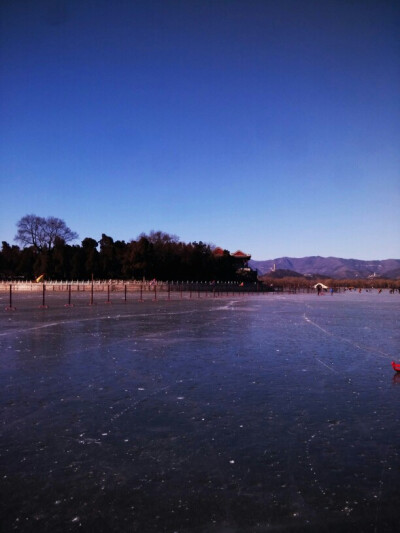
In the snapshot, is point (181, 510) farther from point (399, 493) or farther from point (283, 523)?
point (399, 493)

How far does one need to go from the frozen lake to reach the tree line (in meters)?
70.0

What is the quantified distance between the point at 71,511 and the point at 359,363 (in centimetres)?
816

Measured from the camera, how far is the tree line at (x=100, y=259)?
80.2 metres

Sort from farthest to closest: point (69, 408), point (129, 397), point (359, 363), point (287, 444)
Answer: point (359, 363) < point (129, 397) < point (69, 408) < point (287, 444)

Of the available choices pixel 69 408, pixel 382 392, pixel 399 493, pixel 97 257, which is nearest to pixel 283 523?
pixel 399 493

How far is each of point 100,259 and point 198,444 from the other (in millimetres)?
82976

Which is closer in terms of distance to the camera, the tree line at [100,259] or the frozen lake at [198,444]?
the frozen lake at [198,444]

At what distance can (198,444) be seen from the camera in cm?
482

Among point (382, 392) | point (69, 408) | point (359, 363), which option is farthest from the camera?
point (359, 363)

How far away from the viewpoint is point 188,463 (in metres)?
4.31

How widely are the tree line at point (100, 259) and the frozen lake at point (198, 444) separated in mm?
70000

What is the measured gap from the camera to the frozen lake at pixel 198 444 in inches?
134

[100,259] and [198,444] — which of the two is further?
[100,259]

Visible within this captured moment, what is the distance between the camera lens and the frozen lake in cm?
341
